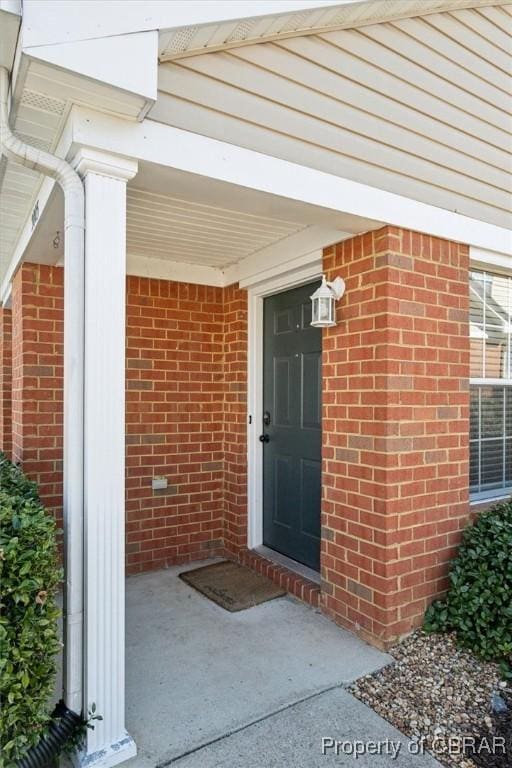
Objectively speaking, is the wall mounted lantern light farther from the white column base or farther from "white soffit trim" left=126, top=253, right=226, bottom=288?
the white column base

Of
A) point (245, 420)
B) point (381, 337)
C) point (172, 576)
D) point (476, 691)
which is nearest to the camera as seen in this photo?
point (476, 691)

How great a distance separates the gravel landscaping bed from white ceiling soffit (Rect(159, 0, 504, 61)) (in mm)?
3131

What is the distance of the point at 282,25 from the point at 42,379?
8.80 feet

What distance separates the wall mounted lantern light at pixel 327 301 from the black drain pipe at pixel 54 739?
2.40 metres

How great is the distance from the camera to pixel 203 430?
4.41 meters

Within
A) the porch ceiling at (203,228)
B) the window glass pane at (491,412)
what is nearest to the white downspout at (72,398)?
the porch ceiling at (203,228)

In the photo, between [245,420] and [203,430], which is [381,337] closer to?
[245,420]

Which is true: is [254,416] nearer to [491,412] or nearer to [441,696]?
[491,412]

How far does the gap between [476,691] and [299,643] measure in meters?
0.97

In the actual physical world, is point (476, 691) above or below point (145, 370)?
below

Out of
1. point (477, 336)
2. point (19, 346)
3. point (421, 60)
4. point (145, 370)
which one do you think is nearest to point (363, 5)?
point (421, 60)

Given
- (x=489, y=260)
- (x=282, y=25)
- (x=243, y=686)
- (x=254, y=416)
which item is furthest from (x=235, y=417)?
(x=282, y=25)

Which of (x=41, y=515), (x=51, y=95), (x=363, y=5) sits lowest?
(x=41, y=515)

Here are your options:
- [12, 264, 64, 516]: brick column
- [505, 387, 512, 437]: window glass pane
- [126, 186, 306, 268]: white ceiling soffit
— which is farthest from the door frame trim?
[505, 387, 512, 437]: window glass pane
